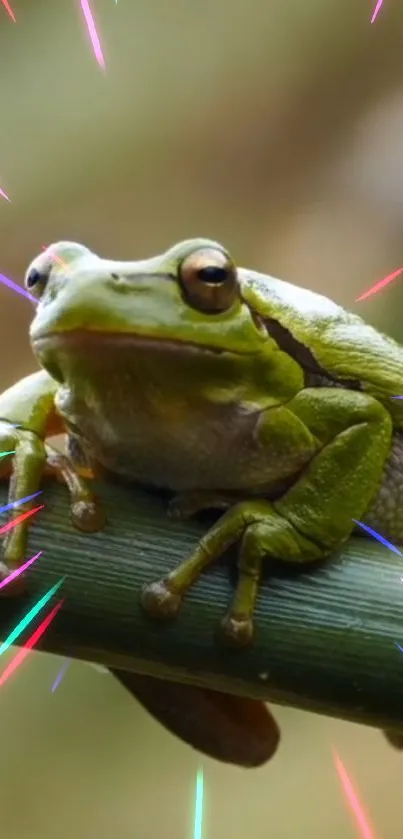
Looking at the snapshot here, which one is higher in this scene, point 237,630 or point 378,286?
point 237,630

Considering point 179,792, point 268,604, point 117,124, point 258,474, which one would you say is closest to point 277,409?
point 258,474

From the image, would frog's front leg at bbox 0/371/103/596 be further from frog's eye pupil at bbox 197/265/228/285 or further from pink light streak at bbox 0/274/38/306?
pink light streak at bbox 0/274/38/306

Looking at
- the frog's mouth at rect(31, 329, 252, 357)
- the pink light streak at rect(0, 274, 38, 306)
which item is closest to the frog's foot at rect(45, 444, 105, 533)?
the frog's mouth at rect(31, 329, 252, 357)

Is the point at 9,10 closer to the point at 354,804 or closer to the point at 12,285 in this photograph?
the point at 12,285

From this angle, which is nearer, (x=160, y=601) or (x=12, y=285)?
(x=160, y=601)

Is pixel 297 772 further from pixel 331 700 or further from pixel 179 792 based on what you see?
pixel 331 700

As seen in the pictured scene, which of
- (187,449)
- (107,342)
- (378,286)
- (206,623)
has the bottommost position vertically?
(378,286)

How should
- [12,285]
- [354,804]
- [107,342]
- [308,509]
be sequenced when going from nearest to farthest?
[107,342] < [308,509] < [12,285] < [354,804]

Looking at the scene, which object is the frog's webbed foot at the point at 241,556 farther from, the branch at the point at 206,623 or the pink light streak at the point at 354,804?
the pink light streak at the point at 354,804

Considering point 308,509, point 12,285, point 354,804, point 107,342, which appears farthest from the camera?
point 354,804

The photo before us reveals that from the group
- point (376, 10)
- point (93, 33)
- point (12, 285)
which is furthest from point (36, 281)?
point (376, 10)
